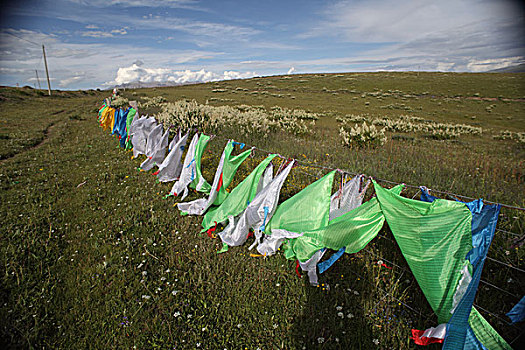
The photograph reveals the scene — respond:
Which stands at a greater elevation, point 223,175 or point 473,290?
point 223,175

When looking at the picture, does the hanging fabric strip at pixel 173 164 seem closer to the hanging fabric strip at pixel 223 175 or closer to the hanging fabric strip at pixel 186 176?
the hanging fabric strip at pixel 186 176

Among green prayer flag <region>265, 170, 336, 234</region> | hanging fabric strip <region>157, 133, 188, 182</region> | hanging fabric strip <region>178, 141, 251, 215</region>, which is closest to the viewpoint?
green prayer flag <region>265, 170, 336, 234</region>

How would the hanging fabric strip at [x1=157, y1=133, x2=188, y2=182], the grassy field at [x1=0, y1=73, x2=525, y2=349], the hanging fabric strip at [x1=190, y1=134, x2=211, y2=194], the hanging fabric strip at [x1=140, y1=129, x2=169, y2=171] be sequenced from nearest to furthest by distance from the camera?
the grassy field at [x1=0, y1=73, x2=525, y2=349], the hanging fabric strip at [x1=190, y1=134, x2=211, y2=194], the hanging fabric strip at [x1=157, y1=133, x2=188, y2=182], the hanging fabric strip at [x1=140, y1=129, x2=169, y2=171]

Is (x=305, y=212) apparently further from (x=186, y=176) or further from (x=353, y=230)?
(x=186, y=176)

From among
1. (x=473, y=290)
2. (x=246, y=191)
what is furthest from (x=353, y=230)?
(x=246, y=191)

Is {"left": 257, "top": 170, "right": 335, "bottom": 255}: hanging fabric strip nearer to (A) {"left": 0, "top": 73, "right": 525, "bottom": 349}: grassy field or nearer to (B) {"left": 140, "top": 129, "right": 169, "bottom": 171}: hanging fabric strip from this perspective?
(A) {"left": 0, "top": 73, "right": 525, "bottom": 349}: grassy field

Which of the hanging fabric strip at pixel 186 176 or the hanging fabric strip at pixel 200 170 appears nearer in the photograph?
the hanging fabric strip at pixel 200 170

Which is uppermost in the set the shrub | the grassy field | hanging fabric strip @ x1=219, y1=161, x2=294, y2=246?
the shrub

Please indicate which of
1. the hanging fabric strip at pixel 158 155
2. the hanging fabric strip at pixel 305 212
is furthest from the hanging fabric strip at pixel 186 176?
the hanging fabric strip at pixel 305 212

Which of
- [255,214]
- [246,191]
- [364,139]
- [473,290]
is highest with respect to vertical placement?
[364,139]

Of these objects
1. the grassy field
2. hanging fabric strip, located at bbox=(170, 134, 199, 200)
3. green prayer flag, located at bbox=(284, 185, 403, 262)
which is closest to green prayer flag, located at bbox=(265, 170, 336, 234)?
green prayer flag, located at bbox=(284, 185, 403, 262)

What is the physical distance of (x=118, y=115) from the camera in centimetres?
1168

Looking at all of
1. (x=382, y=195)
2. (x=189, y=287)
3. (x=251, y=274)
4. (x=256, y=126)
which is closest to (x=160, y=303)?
(x=189, y=287)

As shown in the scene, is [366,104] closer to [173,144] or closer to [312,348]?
[173,144]
